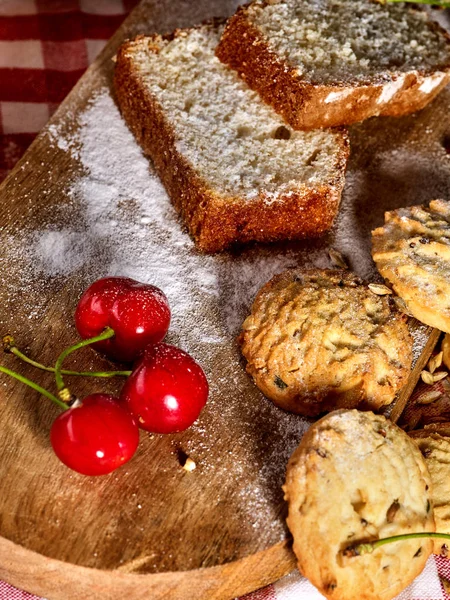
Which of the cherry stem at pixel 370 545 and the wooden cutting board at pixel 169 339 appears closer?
the cherry stem at pixel 370 545

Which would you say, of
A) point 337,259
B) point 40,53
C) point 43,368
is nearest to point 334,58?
point 337,259

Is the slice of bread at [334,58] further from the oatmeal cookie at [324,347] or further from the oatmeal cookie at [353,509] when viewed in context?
the oatmeal cookie at [353,509]

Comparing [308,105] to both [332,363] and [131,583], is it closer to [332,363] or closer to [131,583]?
[332,363]

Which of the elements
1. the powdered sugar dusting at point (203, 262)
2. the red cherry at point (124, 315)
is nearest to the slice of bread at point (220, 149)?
the powdered sugar dusting at point (203, 262)

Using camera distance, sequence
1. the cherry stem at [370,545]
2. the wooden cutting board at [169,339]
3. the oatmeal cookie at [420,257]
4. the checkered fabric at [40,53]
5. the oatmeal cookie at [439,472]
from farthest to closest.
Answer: the checkered fabric at [40,53]
the oatmeal cookie at [420,257]
the oatmeal cookie at [439,472]
the wooden cutting board at [169,339]
the cherry stem at [370,545]

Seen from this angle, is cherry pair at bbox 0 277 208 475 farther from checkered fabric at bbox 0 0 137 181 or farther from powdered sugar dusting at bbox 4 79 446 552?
checkered fabric at bbox 0 0 137 181

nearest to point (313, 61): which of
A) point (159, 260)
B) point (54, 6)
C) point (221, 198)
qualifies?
point (221, 198)
